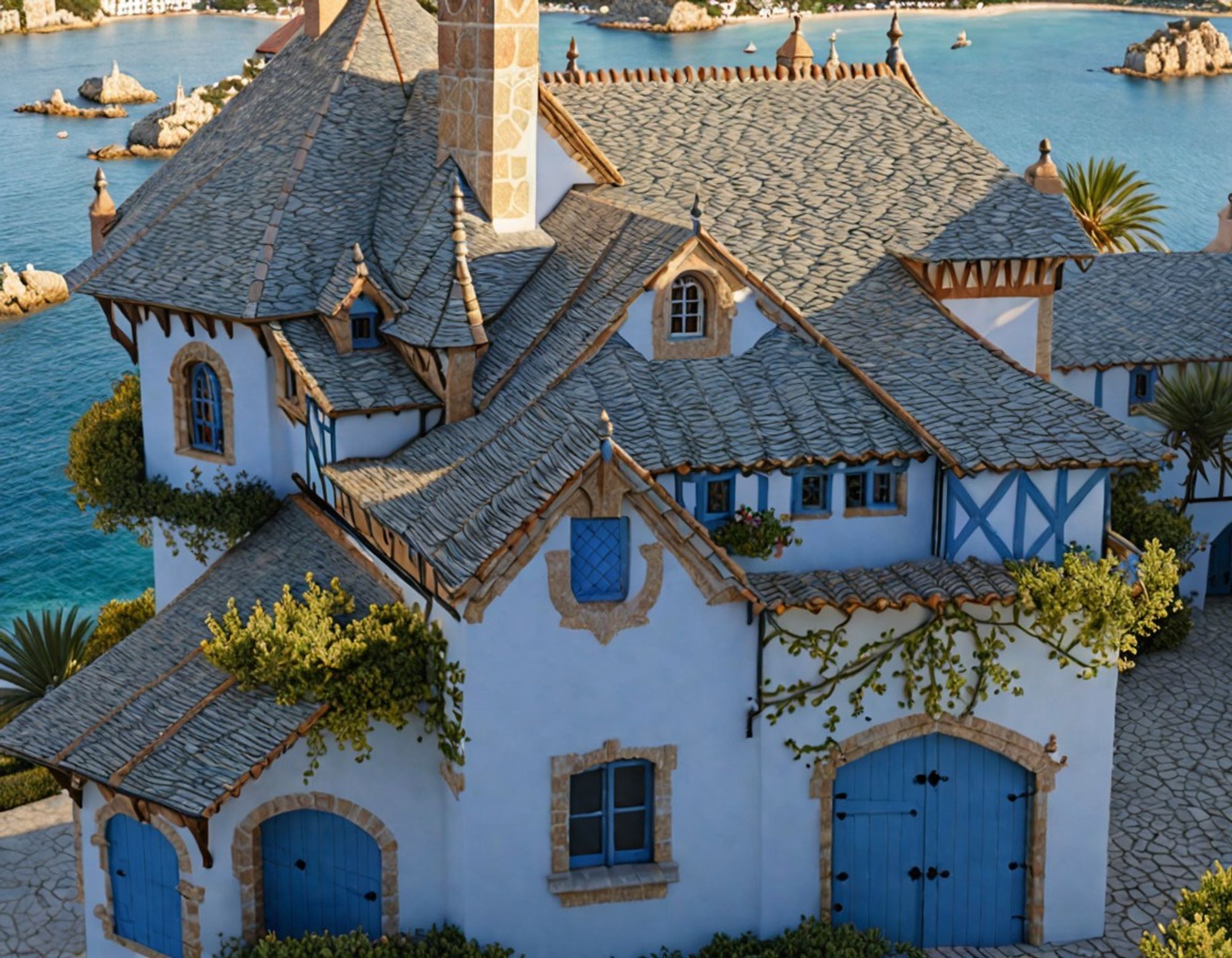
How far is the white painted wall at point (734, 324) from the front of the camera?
2848cm

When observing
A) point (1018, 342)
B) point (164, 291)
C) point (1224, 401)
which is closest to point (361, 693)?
point (164, 291)

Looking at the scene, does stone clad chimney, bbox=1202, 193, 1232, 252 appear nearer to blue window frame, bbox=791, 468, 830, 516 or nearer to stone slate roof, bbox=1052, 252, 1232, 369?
stone slate roof, bbox=1052, 252, 1232, 369

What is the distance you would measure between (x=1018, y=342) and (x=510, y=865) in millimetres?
14220

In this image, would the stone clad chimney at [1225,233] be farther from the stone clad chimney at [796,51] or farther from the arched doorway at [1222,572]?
the stone clad chimney at [796,51]

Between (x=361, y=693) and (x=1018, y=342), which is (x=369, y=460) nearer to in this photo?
(x=361, y=693)

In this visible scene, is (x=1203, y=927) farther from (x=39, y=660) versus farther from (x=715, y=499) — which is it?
(x=39, y=660)

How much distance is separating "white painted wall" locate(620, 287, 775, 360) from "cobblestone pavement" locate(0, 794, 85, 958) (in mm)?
13875

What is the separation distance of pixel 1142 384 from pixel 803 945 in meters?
21.7

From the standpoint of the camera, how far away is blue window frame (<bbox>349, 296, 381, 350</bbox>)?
31359 millimetres

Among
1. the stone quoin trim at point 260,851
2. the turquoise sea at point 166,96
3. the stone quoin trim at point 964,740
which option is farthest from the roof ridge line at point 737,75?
the stone quoin trim at point 260,851

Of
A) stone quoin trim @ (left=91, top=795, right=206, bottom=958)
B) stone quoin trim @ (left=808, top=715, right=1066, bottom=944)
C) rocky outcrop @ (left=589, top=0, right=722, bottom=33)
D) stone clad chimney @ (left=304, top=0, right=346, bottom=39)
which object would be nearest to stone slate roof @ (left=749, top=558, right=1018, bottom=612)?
stone quoin trim @ (left=808, top=715, right=1066, bottom=944)

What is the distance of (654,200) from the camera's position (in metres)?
33.5

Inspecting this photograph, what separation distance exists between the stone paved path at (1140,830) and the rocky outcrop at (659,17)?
148699mm

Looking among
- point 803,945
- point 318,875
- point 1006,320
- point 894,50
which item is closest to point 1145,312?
point 894,50
